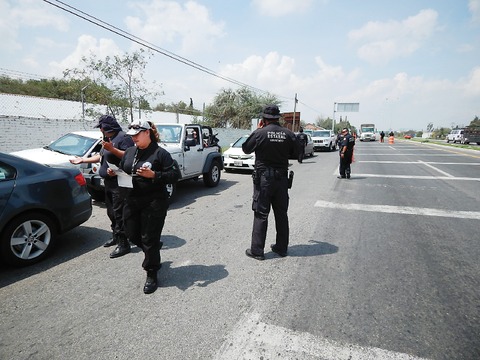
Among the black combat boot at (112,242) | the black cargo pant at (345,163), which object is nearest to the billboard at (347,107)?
the black cargo pant at (345,163)

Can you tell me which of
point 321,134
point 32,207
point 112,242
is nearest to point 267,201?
point 112,242

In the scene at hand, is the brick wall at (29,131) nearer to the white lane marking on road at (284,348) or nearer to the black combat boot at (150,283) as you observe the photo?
the black combat boot at (150,283)

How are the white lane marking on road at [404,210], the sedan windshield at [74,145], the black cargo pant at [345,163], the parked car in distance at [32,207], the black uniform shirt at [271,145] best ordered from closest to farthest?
the parked car in distance at [32,207] < the black uniform shirt at [271,145] < the white lane marking on road at [404,210] < the sedan windshield at [74,145] < the black cargo pant at [345,163]

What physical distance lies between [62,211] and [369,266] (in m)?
4.09

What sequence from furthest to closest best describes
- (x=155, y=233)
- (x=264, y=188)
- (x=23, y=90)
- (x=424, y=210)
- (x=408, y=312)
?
(x=23, y=90), (x=424, y=210), (x=264, y=188), (x=155, y=233), (x=408, y=312)

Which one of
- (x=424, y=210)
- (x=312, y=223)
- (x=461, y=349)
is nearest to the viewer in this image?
(x=461, y=349)

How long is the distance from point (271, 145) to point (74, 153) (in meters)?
4.96

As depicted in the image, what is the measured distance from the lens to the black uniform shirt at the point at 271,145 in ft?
11.4

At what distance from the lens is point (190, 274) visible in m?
3.22

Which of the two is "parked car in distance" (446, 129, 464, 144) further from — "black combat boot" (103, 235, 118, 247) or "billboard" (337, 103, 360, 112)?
"black combat boot" (103, 235, 118, 247)

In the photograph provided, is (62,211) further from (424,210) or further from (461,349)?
(424,210)

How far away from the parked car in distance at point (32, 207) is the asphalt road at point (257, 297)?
0.80 feet

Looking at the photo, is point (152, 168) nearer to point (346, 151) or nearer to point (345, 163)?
point (346, 151)

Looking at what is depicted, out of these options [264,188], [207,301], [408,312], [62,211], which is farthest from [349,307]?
[62,211]
